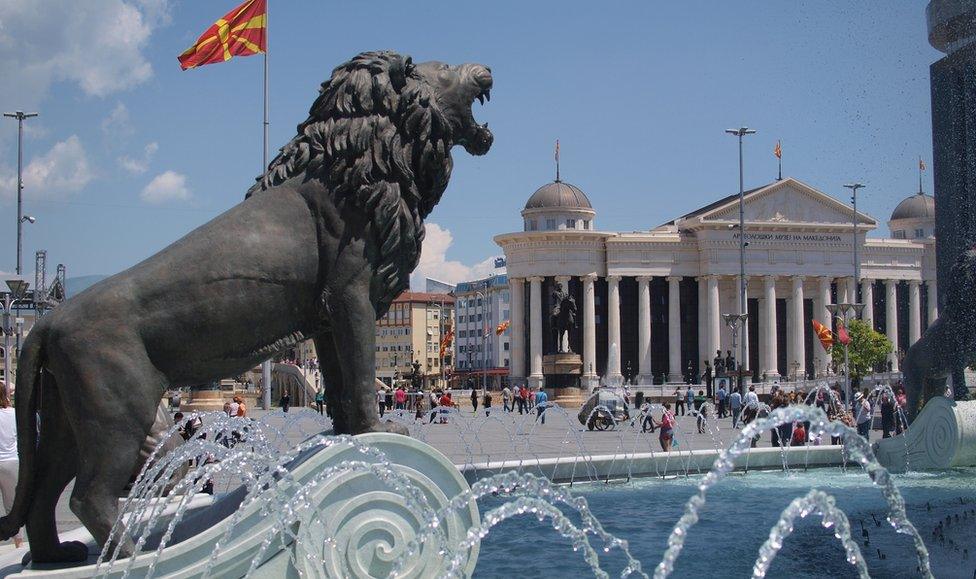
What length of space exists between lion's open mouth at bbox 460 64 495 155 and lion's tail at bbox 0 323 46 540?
7.28ft

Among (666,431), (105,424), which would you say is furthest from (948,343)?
(105,424)

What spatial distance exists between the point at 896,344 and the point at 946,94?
65599mm

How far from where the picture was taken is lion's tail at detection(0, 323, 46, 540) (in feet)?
13.8

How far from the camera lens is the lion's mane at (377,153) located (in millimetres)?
4672

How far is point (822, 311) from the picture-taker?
251ft

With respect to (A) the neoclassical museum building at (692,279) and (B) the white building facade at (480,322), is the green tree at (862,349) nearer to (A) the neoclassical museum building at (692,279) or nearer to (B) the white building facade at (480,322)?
(A) the neoclassical museum building at (692,279)

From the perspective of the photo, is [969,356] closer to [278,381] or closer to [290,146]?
[290,146]

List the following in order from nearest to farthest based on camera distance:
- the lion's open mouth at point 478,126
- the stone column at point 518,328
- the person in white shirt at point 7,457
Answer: the lion's open mouth at point 478,126 < the person in white shirt at point 7,457 < the stone column at point 518,328

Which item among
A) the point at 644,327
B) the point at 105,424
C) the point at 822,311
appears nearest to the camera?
the point at 105,424

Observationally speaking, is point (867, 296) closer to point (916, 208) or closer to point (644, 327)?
point (916, 208)

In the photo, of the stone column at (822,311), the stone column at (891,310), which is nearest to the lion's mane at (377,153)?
the stone column at (822,311)

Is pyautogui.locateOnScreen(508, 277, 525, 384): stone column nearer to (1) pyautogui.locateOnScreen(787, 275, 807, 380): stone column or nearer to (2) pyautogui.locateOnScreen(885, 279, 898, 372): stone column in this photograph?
(1) pyautogui.locateOnScreen(787, 275, 807, 380): stone column

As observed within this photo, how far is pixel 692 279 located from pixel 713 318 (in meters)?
3.89

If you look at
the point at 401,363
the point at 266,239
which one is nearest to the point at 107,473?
the point at 266,239
